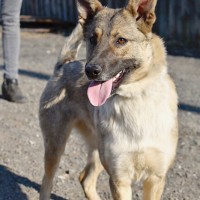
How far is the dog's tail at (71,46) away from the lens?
16.0 ft

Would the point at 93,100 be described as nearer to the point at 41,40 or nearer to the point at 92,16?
the point at 92,16

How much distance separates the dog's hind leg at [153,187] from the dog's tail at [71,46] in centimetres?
141

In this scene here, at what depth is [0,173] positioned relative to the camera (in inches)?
211

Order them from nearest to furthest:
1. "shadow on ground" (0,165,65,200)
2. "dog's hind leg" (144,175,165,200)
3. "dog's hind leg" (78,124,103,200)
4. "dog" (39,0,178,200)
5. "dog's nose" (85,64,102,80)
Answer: "dog's nose" (85,64,102,80), "dog" (39,0,178,200), "dog's hind leg" (144,175,165,200), "dog's hind leg" (78,124,103,200), "shadow on ground" (0,165,65,200)

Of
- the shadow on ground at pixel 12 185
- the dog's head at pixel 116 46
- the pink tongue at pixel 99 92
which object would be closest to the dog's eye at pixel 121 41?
the dog's head at pixel 116 46

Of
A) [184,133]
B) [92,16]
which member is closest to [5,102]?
[184,133]

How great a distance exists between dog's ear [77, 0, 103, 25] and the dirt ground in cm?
166

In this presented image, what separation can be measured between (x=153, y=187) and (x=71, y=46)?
5.02ft

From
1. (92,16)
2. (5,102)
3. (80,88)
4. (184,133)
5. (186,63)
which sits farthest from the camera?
(186,63)

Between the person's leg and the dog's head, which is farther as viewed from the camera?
the person's leg

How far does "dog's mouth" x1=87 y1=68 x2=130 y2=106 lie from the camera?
12.5ft

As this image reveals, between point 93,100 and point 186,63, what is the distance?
5606 mm

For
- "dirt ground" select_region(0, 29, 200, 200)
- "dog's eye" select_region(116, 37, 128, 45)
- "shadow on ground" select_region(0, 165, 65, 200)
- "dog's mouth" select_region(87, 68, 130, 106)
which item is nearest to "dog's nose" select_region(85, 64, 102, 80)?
"dog's mouth" select_region(87, 68, 130, 106)

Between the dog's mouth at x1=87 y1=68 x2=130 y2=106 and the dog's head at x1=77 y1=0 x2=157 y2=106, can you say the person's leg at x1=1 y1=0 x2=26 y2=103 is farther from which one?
the dog's mouth at x1=87 y1=68 x2=130 y2=106
